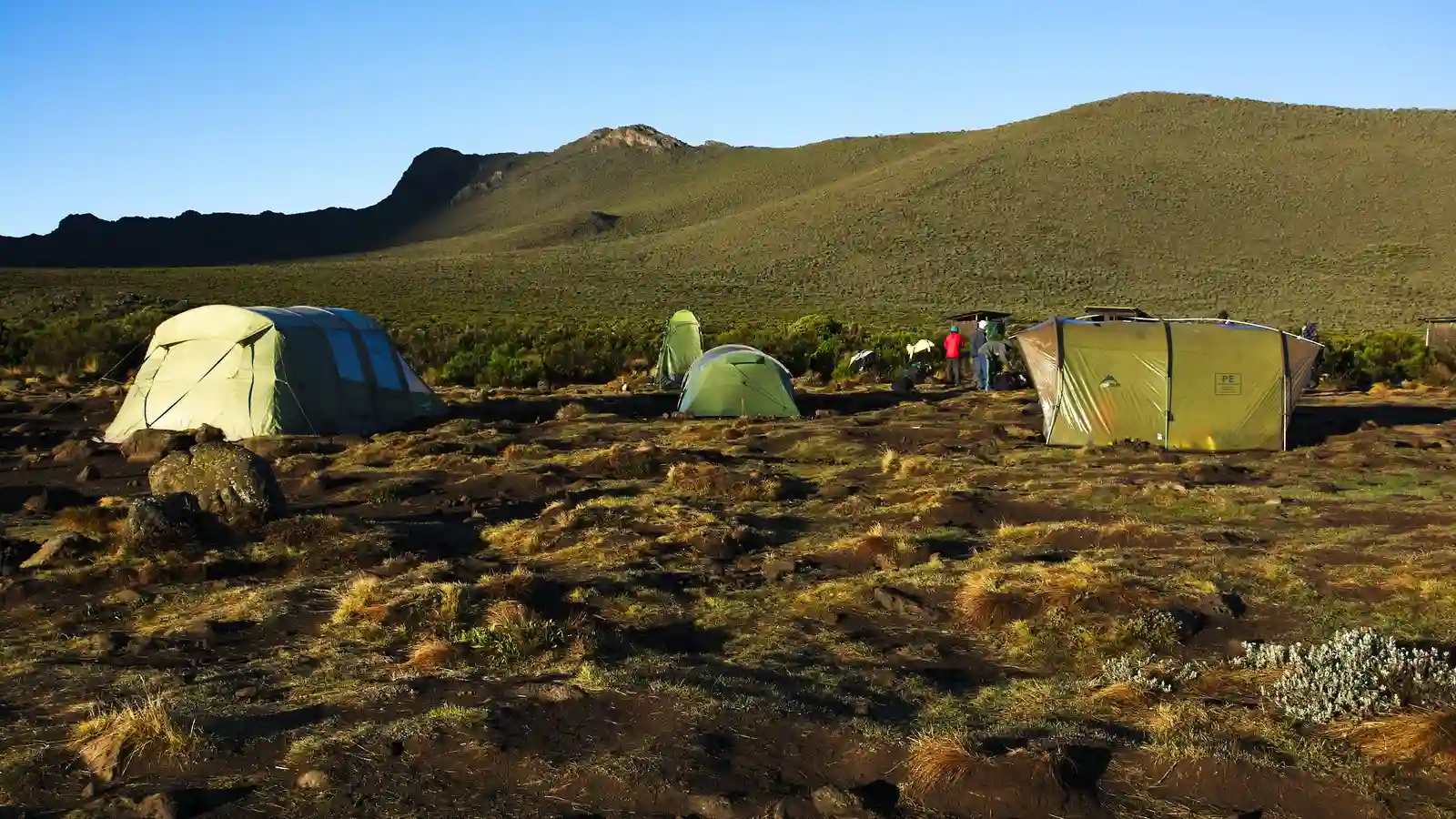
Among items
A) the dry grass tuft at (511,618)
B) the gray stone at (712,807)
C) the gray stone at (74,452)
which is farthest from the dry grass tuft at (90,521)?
the gray stone at (712,807)

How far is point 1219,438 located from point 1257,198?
222 ft

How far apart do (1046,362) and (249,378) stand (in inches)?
438

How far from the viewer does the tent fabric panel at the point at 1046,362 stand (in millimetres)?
16766

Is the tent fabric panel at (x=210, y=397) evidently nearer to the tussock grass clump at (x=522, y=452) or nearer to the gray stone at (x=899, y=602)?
the tussock grass clump at (x=522, y=452)

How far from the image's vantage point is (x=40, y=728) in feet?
19.4

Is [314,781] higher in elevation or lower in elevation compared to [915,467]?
higher

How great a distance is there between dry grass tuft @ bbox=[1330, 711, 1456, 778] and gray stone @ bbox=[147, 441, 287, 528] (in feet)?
28.4

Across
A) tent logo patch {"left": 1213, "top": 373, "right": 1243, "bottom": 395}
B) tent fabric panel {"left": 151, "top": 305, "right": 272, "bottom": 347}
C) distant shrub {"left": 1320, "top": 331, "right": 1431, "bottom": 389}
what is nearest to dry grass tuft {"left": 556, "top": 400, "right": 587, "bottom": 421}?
tent fabric panel {"left": 151, "top": 305, "right": 272, "bottom": 347}

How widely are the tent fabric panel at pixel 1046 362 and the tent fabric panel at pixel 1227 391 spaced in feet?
5.01

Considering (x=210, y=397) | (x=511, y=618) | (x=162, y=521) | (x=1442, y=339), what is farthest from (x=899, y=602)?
(x=1442, y=339)

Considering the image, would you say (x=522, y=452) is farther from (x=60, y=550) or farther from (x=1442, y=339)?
(x=1442, y=339)

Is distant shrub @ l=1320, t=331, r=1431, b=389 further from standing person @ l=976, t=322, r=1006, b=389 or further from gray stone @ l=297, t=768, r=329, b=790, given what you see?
gray stone @ l=297, t=768, r=329, b=790

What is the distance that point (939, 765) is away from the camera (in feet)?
17.2

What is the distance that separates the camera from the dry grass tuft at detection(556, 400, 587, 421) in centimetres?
2056
